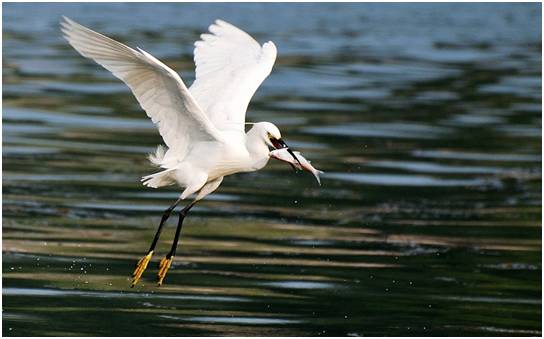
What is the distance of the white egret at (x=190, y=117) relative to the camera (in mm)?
10672

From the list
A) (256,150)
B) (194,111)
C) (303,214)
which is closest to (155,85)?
(194,111)

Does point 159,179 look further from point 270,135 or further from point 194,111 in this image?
point 270,135

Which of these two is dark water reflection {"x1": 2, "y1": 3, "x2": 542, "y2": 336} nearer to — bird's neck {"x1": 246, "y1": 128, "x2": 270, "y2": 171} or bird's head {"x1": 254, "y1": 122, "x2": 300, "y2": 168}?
bird's neck {"x1": 246, "y1": 128, "x2": 270, "y2": 171}

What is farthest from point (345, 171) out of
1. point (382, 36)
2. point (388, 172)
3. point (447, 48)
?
point (382, 36)

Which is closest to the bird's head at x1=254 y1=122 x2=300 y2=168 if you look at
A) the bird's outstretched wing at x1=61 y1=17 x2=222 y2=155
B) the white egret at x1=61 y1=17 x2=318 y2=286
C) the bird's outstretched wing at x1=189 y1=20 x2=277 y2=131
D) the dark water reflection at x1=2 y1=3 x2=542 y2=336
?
the white egret at x1=61 y1=17 x2=318 y2=286

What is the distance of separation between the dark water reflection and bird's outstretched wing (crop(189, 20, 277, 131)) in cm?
147

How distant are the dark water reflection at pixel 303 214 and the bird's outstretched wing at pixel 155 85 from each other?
1.37 meters

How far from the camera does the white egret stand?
10672 mm

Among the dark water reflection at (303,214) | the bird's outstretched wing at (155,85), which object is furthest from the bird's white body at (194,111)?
the dark water reflection at (303,214)

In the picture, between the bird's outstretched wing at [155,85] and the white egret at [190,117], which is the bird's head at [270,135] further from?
the bird's outstretched wing at [155,85]

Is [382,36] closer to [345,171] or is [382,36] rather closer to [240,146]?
[345,171]

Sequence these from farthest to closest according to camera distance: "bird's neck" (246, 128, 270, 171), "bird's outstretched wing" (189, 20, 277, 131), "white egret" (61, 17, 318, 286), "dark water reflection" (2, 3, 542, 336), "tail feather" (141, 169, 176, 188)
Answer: "bird's outstretched wing" (189, 20, 277, 131)
"dark water reflection" (2, 3, 542, 336)
"tail feather" (141, 169, 176, 188)
"bird's neck" (246, 128, 270, 171)
"white egret" (61, 17, 318, 286)

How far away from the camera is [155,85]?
1110cm

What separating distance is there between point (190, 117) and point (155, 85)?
0.38 meters
